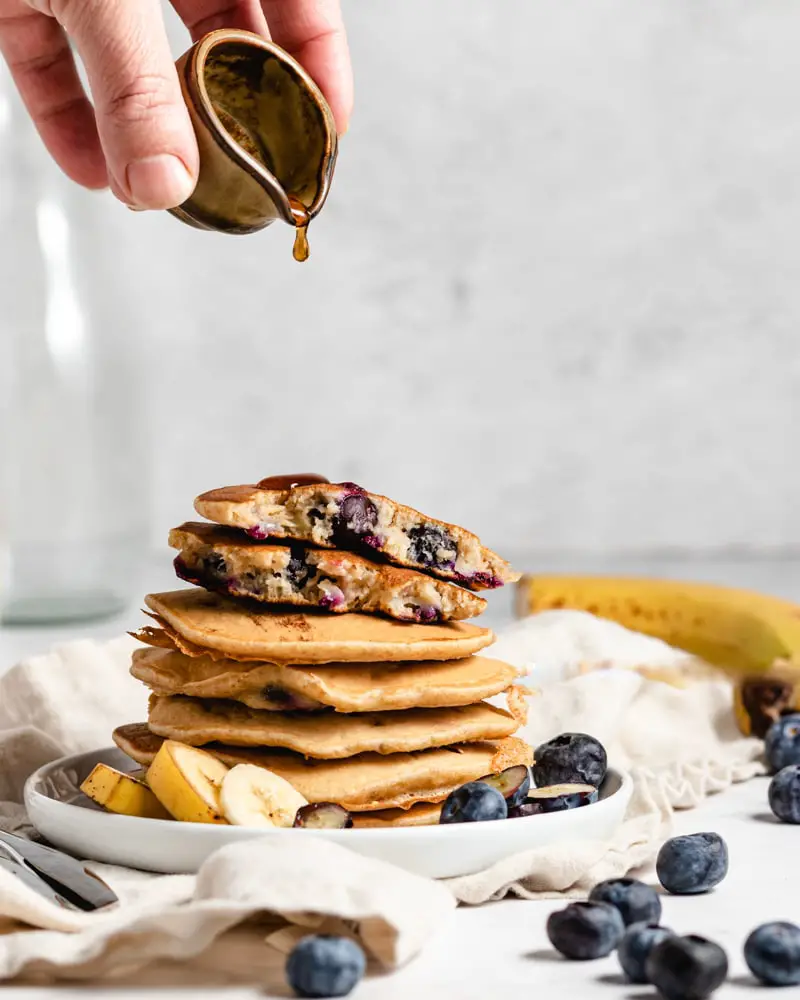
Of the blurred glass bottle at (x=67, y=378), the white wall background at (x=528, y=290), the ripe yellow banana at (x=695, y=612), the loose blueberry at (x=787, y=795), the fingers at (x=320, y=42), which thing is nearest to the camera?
the loose blueberry at (x=787, y=795)

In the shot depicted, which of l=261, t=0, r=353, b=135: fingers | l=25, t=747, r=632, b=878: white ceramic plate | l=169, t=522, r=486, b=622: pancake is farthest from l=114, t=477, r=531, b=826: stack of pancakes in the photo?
l=261, t=0, r=353, b=135: fingers

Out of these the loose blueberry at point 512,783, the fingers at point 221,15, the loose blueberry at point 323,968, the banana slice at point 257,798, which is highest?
the fingers at point 221,15

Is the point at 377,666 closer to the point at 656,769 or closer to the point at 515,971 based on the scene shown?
the point at 515,971

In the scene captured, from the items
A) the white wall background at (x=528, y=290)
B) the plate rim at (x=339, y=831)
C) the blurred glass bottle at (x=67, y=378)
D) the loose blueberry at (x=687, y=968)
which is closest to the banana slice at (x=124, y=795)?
the plate rim at (x=339, y=831)

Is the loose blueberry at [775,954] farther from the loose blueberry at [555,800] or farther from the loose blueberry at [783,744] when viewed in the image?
the loose blueberry at [783,744]

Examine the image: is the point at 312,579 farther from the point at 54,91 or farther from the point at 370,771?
the point at 54,91

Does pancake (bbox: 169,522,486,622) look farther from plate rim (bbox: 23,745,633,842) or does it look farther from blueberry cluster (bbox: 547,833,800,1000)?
blueberry cluster (bbox: 547,833,800,1000)

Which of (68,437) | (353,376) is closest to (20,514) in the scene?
A: (68,437)
